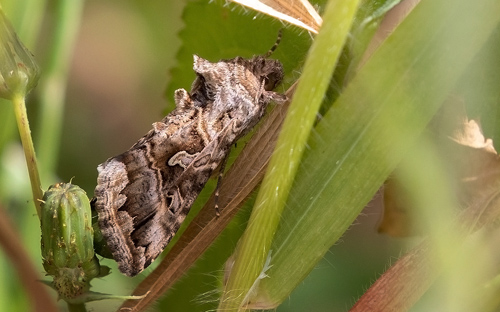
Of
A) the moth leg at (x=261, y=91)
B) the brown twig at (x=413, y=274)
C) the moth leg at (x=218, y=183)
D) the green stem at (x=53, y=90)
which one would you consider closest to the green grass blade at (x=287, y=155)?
the moth leg at (x=218, y=183)

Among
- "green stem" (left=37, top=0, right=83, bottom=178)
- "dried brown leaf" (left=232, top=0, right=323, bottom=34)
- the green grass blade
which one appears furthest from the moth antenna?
"green stem" (left=37, top=0, right=83, bottom=178)

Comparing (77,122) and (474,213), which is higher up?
(474,213)

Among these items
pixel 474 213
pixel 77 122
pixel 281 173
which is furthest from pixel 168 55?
pixel 474 213

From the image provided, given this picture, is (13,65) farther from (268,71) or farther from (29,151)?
(268,71)

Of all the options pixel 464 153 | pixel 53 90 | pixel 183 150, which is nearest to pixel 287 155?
pixel 464 153

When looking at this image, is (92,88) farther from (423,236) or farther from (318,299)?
(423,236)

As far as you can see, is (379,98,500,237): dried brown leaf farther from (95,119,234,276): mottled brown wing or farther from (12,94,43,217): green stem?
(12,94,43,217): green stem
